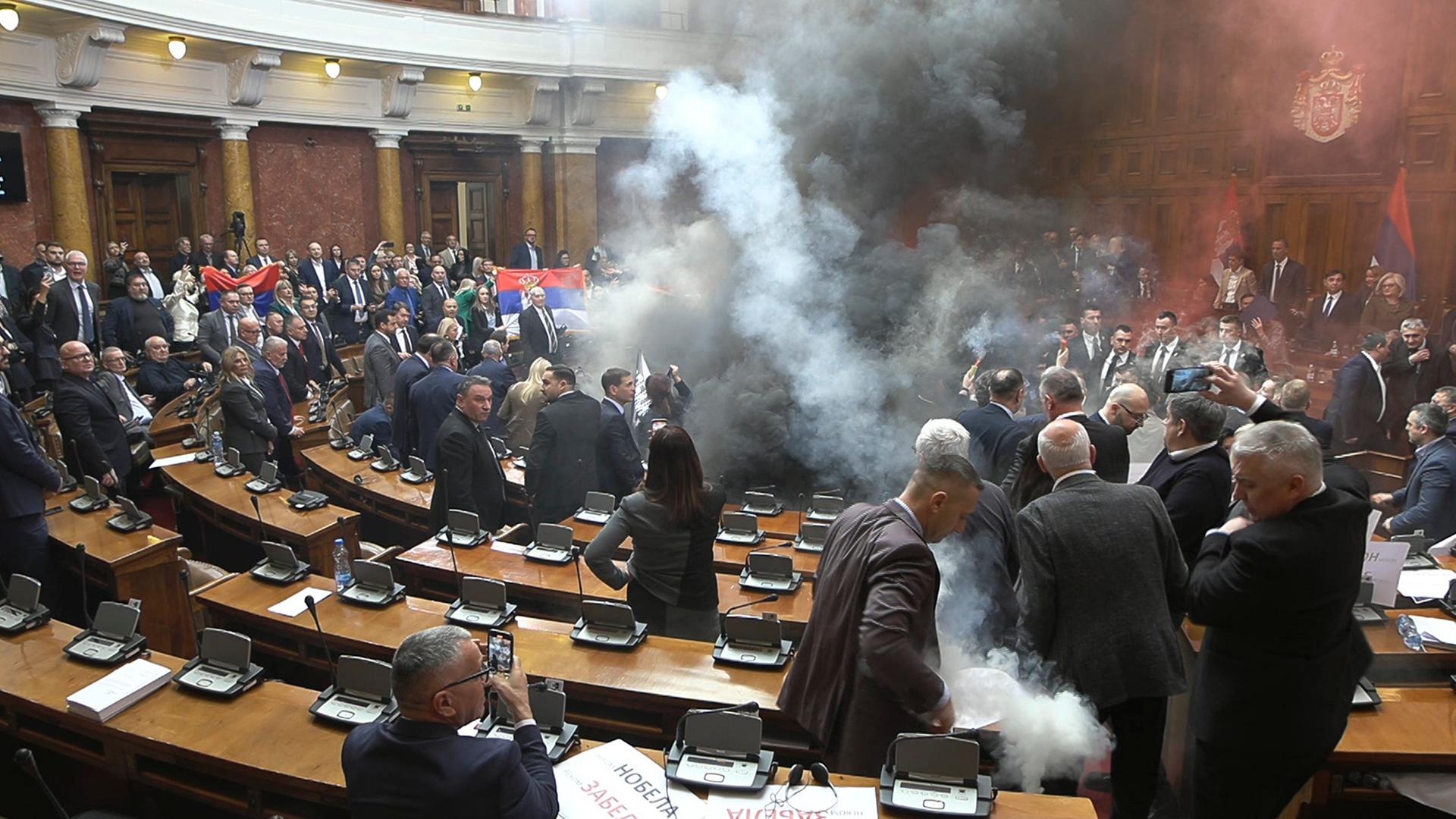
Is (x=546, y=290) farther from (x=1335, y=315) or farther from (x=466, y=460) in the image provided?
(x=1335, y=315)

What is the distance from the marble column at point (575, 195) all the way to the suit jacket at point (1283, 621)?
16293 mm

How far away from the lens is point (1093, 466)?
4312mm

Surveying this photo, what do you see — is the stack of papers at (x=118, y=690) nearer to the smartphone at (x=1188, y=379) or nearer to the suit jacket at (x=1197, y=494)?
the suit jacket at (x=1197, y=494)

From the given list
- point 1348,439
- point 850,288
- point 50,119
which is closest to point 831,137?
point 850,288

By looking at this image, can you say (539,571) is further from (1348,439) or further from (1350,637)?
(1348,439)

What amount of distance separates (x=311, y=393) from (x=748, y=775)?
27.7 ft

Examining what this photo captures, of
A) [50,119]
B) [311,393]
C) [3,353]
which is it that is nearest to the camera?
[3,353]

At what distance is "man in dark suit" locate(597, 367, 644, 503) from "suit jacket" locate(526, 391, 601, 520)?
3.3 inches

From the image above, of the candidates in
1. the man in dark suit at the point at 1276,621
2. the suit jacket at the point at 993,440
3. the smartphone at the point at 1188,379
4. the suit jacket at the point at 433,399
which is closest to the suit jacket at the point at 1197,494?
the smartphone at the point at 1188,379

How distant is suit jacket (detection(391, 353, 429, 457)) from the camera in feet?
26.8

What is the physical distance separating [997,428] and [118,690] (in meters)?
4.04

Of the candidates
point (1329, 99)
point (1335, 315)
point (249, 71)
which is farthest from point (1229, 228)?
point (249, 71)

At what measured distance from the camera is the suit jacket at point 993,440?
5.15 metres

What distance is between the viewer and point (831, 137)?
12383 mm
